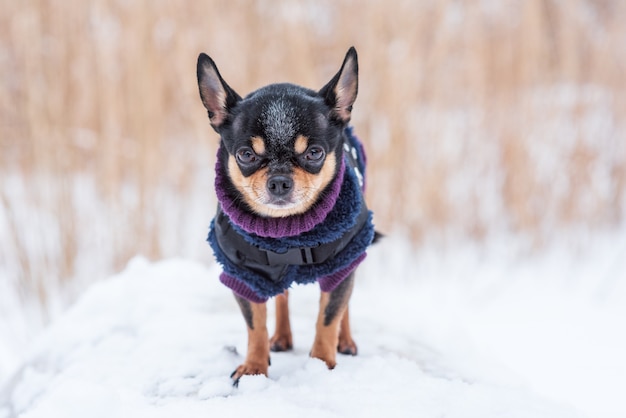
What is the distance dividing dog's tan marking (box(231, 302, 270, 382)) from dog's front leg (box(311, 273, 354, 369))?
126 mm

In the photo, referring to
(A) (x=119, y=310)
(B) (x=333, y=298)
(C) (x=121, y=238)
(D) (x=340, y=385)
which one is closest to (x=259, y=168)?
(B) (x=333, y=298)

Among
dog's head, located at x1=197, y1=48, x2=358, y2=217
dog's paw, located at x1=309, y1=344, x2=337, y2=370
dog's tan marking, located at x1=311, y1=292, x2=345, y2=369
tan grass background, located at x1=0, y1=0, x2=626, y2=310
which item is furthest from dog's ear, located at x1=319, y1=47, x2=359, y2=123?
tan grass background, located at x1=0, y1=0, x2=626, y2=310

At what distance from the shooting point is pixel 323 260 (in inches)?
54.9

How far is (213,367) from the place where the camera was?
1.57 metres

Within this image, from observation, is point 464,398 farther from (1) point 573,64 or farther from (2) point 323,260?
(1) point 573,64

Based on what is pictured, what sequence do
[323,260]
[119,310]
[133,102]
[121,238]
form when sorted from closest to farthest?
[323,260] < [119,310] < [133,102] < [121,238]

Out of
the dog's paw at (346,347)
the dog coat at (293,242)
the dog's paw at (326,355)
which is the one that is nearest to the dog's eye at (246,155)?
the dog coat at (293,242)

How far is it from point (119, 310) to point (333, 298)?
93 centimetres

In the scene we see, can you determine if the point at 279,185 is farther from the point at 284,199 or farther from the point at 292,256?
the point at 292,256

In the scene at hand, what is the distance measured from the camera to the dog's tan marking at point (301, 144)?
4.25 ft

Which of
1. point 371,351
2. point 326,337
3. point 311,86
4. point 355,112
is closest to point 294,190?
point 326,337

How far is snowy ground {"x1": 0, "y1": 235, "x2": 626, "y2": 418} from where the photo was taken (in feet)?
4.34

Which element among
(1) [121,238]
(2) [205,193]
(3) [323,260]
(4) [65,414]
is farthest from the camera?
(2) [205,193]

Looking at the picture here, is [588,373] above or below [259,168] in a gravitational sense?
below
